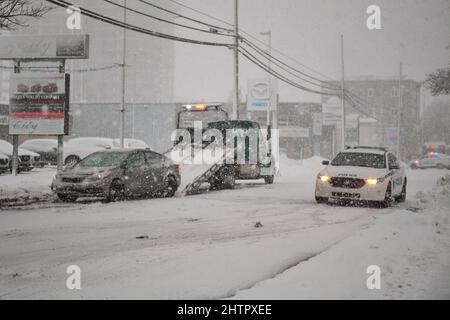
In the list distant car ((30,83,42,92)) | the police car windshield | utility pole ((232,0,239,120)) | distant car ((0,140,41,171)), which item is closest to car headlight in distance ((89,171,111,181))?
the police car windshield

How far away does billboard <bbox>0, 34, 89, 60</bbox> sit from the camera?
2117cm

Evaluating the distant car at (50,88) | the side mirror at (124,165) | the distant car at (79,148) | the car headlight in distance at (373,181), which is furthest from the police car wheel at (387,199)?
the distant car at (79,148)

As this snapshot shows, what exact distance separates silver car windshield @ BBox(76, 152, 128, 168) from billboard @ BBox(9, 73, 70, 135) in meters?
4.70

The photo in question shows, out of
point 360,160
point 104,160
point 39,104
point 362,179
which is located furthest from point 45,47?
point 362,179

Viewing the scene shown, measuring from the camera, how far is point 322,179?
1473 cm

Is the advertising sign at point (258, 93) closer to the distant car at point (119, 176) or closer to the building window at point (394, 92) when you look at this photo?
the distant car at point (119, 176)

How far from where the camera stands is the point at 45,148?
95.0 feet

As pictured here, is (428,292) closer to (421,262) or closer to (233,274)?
(421,262)

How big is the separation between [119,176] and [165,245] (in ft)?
22.5

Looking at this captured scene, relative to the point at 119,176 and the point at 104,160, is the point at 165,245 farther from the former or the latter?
the point at 104,160

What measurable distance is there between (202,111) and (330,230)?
11613 millimetres

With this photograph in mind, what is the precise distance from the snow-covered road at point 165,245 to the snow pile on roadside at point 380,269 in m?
0.13
